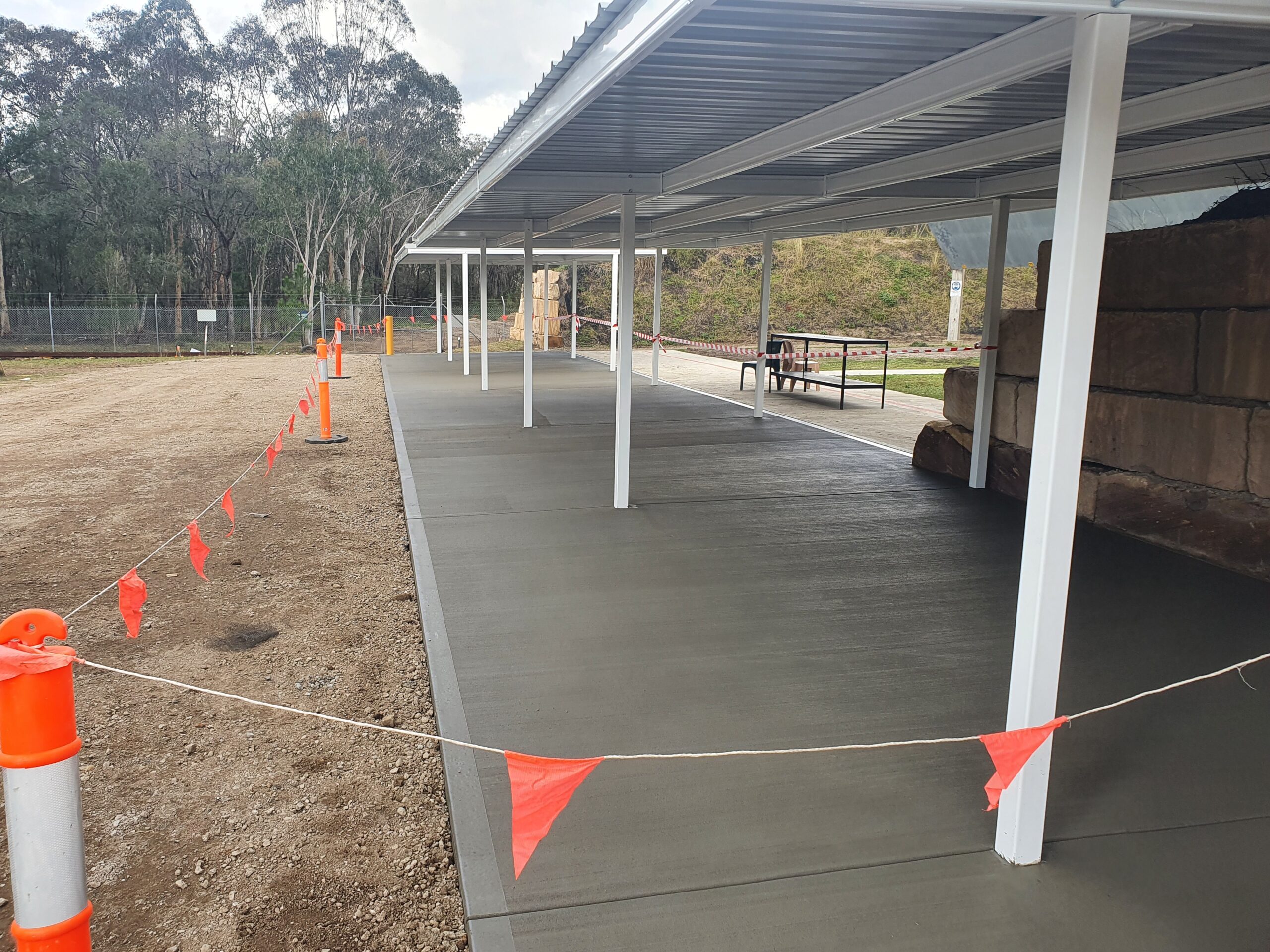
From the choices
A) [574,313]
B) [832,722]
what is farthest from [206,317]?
[832,722]

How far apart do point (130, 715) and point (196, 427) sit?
10.9 m

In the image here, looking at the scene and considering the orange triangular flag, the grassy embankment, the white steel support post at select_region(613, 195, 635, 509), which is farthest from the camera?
the grassy embankment

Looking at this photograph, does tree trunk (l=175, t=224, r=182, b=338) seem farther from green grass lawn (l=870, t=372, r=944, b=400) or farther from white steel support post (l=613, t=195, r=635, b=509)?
white steel support post (l=613, t=195, r=635, b=509)

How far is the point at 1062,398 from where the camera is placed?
129 inches

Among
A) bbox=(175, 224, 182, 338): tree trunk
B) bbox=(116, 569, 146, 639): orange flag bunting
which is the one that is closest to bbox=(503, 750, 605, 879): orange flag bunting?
bbox=(116, 569, 146, 639): orange flag bunting

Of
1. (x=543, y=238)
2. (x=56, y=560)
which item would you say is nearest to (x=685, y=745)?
(x=56, y=560)

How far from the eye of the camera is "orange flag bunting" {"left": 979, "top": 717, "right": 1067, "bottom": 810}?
10.7 ft

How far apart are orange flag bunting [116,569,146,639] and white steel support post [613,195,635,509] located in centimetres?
430

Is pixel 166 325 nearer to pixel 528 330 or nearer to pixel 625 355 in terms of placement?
pixel 528 330

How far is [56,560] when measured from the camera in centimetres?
748

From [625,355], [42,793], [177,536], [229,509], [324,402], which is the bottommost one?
[177,536]

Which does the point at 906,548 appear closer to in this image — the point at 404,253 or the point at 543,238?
the point at 543,238

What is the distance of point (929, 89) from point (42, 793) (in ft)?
14.4

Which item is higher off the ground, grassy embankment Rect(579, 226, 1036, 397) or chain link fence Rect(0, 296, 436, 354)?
grassy embankment Rect(579, 226, 1036, 397)
